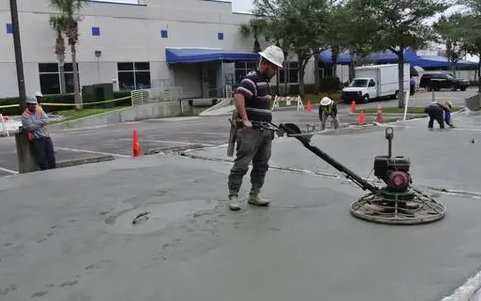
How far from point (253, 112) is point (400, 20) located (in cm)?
2200

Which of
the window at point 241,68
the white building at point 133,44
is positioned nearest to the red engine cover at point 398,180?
the white building at point 133,44

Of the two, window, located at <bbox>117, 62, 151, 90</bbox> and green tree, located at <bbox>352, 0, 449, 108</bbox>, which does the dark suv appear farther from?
window, located at <bbox>117, 62, 151, 90</bbox>

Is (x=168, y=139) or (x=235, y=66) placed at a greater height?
(x=235, y=66)

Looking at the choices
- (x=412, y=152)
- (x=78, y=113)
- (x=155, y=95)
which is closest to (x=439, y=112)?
(x=412, y=152)

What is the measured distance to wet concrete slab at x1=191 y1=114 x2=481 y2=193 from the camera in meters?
8.07

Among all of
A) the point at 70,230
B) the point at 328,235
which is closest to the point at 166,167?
the point at 70,230

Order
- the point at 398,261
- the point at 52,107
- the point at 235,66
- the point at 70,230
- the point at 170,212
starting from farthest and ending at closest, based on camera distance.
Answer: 1. the point at 235,66
2. the point at 52,107
3. the point at 170,212
4. the point at 70,230
5. the point at 398,261

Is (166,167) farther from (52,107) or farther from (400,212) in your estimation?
(52,107)

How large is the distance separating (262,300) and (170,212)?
2704 millimetres

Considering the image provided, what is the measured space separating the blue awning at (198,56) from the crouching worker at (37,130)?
2700 centimetres

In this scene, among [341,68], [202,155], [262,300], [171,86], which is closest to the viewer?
[262,300]

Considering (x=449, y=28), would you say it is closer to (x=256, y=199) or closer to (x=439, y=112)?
(x=439, y=112)

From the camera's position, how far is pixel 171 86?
3866 cm

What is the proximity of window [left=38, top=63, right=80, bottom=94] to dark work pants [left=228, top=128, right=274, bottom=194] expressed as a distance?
97.7 feet
